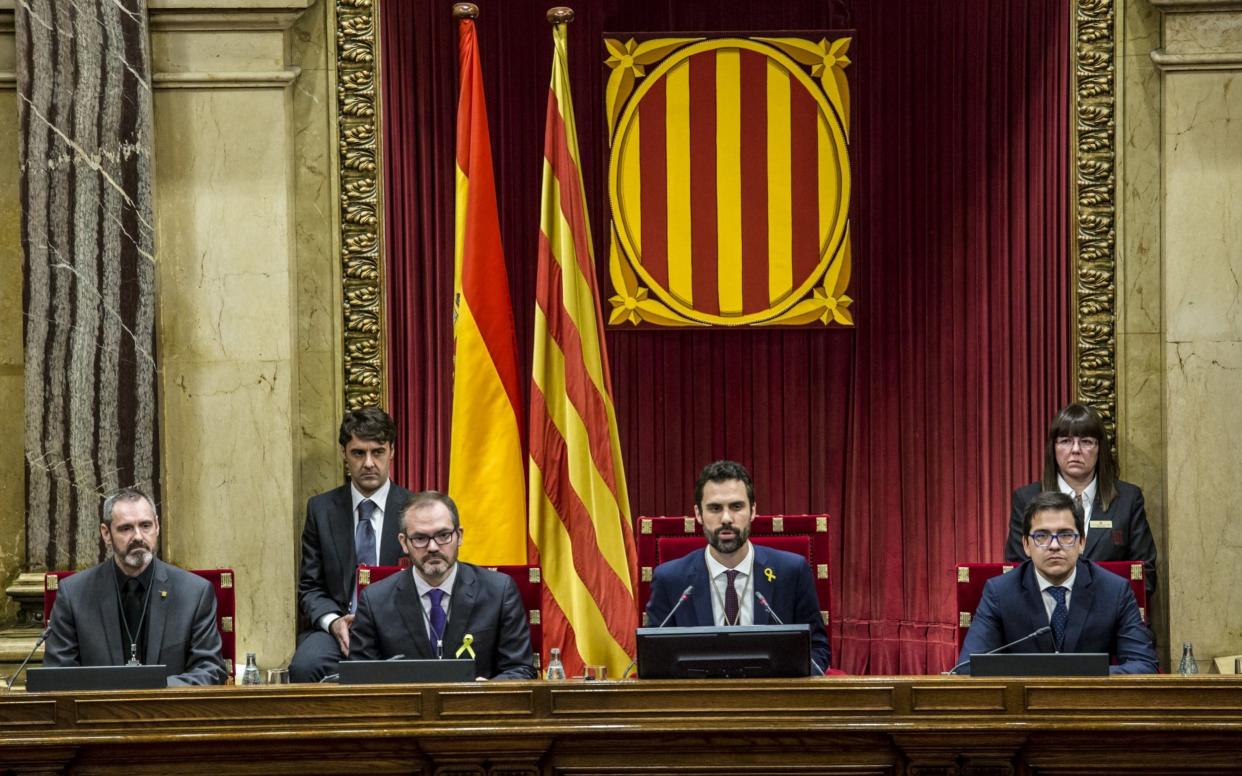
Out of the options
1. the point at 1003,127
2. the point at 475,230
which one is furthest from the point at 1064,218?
the point at 475,230

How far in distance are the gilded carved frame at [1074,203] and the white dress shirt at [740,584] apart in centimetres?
198

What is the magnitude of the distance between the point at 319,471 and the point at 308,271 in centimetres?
80

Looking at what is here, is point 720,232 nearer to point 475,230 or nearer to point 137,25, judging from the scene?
point 475,230

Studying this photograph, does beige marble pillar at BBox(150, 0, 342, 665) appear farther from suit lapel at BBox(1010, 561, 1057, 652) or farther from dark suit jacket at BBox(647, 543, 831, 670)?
suit lapel at BBox(1010, 561, 1057, 652)

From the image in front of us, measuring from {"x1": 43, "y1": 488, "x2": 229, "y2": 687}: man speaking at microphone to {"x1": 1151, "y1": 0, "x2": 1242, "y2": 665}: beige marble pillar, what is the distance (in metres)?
3.62

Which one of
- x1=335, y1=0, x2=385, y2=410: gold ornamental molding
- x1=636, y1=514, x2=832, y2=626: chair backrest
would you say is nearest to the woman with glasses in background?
x1=636, y1=514, x2=832, y2=626: chair backrest

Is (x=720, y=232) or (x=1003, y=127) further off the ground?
(x=1003, y=127)

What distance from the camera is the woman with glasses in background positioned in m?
5.81

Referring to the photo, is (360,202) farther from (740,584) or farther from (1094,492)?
(1094,492)

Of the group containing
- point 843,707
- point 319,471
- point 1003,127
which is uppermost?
point 1003,127

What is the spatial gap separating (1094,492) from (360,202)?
3.03m

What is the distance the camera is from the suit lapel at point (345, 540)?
580 centimetres

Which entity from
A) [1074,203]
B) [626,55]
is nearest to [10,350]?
[626,55]

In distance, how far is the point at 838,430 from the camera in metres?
6.81
